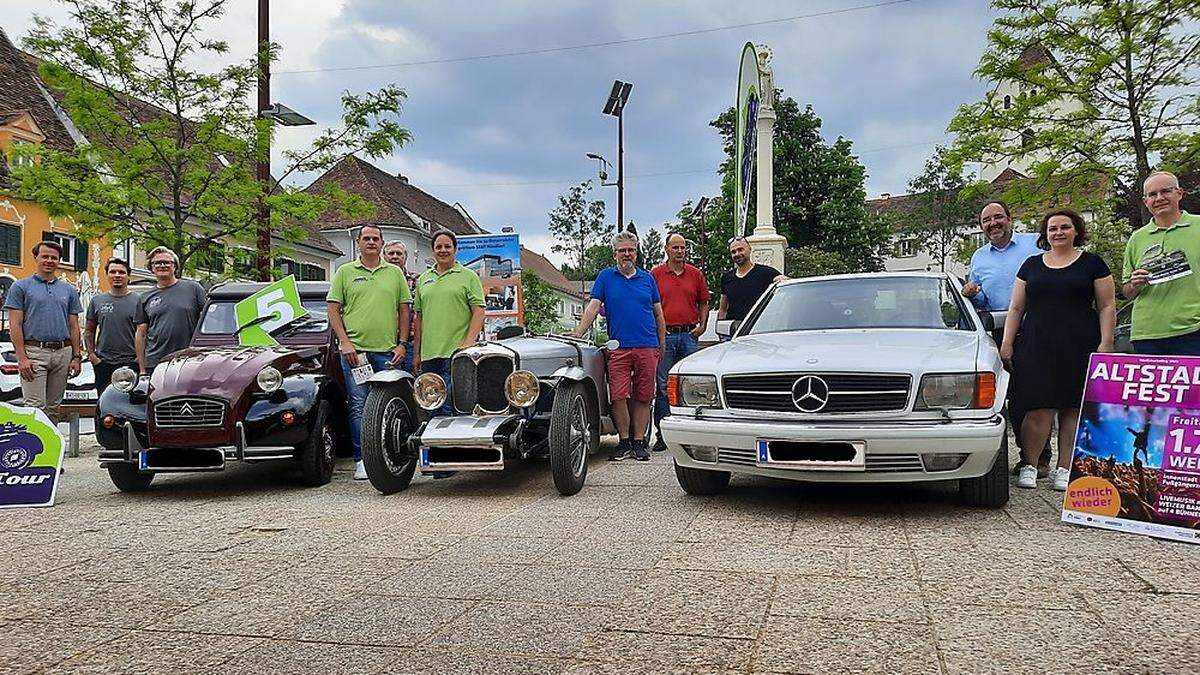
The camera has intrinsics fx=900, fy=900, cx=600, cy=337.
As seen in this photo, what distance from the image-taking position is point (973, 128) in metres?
16.0

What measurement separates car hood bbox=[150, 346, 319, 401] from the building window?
23.1 m

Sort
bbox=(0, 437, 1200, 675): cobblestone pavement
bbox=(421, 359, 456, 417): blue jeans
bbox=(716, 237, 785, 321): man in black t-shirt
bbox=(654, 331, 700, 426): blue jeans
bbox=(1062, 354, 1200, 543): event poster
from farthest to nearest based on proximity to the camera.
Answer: bbox=(654, 331, 700, 426): blue jeans → bbox=(716, 237, 785, 321): man in black t-shirt → bbox=(421, 359, 456, 417): blue jeans → bbox=(1062, 354, 1200, 543): event poster → bbox=(0, 437, 1200, 675): cobblestone pavement

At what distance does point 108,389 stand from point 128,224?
22.6ft

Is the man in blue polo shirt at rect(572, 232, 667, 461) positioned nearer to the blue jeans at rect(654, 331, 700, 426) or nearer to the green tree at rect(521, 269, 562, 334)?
the blue jeans at rect(654, 331, 700, 426)

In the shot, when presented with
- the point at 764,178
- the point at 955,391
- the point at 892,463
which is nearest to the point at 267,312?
the point at 892,463

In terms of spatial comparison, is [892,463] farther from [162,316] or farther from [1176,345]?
[162,316]

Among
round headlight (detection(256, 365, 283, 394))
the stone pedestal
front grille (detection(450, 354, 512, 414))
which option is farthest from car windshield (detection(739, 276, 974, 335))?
the stone pedestal

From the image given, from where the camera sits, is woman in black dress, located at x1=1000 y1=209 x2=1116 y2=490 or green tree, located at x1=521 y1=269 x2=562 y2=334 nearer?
woman in black dress, located at x1=1000 y1=209 x2=1116 y2=490

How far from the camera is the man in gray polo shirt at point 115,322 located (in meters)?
7.68

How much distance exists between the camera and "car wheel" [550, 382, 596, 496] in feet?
18.3

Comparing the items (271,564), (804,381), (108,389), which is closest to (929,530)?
(804,381)

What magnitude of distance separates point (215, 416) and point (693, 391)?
10.2 feet

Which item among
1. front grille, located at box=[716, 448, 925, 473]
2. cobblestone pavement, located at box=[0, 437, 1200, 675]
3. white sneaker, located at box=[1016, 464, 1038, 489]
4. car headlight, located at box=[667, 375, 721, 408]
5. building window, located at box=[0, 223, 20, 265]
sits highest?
building window, located at box=[0, 223, 20, 265]

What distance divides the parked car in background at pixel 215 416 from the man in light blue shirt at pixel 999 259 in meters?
4.69
